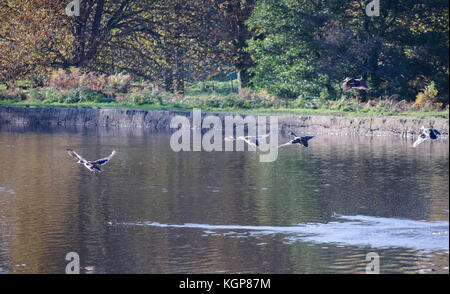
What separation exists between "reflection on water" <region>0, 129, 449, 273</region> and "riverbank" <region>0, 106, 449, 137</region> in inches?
174

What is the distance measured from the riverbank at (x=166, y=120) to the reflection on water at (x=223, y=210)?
4.43m

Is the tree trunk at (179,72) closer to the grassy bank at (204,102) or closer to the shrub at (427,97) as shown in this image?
the grassy bank at (204,102)

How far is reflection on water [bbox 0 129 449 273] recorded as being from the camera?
1392 cm

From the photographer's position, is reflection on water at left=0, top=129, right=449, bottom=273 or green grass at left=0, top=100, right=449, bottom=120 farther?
green grass at left=0, top=100, right=449, bottom=120

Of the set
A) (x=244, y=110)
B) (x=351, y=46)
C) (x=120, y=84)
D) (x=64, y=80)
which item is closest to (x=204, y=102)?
(x=244, y=110)

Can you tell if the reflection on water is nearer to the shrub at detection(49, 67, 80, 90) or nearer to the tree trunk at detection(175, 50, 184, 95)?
the shrub at detection(49, 67, 80, 90)

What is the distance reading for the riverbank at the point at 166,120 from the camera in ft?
108

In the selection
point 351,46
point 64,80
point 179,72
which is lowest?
point 64,80

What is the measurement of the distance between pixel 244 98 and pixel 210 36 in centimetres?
934

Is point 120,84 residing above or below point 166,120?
above

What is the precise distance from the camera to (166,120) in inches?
1406

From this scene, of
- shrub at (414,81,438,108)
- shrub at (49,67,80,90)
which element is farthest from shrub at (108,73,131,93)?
shrub at (414,81,438,108)

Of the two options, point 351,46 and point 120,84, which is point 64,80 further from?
point 351,46

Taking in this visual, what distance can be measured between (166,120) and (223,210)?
18037 millimetres
